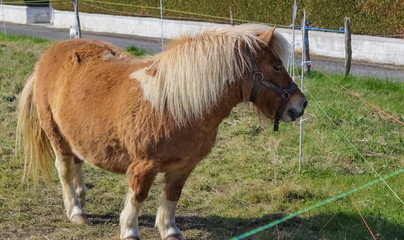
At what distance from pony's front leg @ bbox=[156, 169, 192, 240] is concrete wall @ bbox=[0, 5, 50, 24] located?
2140 centimetres

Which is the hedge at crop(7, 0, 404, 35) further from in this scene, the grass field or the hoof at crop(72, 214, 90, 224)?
the hoof at crop(72, 214, 90, 224)

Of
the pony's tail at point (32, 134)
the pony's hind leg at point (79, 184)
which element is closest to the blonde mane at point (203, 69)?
the pony's hind leg at point (79, 184)

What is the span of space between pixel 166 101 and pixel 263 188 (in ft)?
6.88

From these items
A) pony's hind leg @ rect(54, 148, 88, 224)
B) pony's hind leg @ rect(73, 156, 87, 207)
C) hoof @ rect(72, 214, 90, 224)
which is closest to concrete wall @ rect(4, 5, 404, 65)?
pony's hind leg @ rect(73, 156, 87, 207)

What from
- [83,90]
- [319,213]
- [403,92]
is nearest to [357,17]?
[403,92]

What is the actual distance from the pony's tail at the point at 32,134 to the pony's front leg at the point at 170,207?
1.57 meters

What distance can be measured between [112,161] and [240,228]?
1404 millimetres

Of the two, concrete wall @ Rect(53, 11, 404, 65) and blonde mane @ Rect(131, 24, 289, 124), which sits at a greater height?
blonde mane @ Rect(131, 24, 289, 124)

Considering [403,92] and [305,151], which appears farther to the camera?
[403,92]

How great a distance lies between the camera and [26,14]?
23734 millimetres

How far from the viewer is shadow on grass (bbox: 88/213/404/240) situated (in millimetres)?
4562

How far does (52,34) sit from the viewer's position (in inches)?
762

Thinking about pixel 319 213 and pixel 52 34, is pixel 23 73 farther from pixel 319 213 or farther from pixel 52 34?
pixel 52 34

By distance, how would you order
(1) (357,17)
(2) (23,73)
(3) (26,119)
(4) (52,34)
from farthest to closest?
(4) (52,34)
(1) (357,17)
(2) (23,73)
(3) (26,119)
